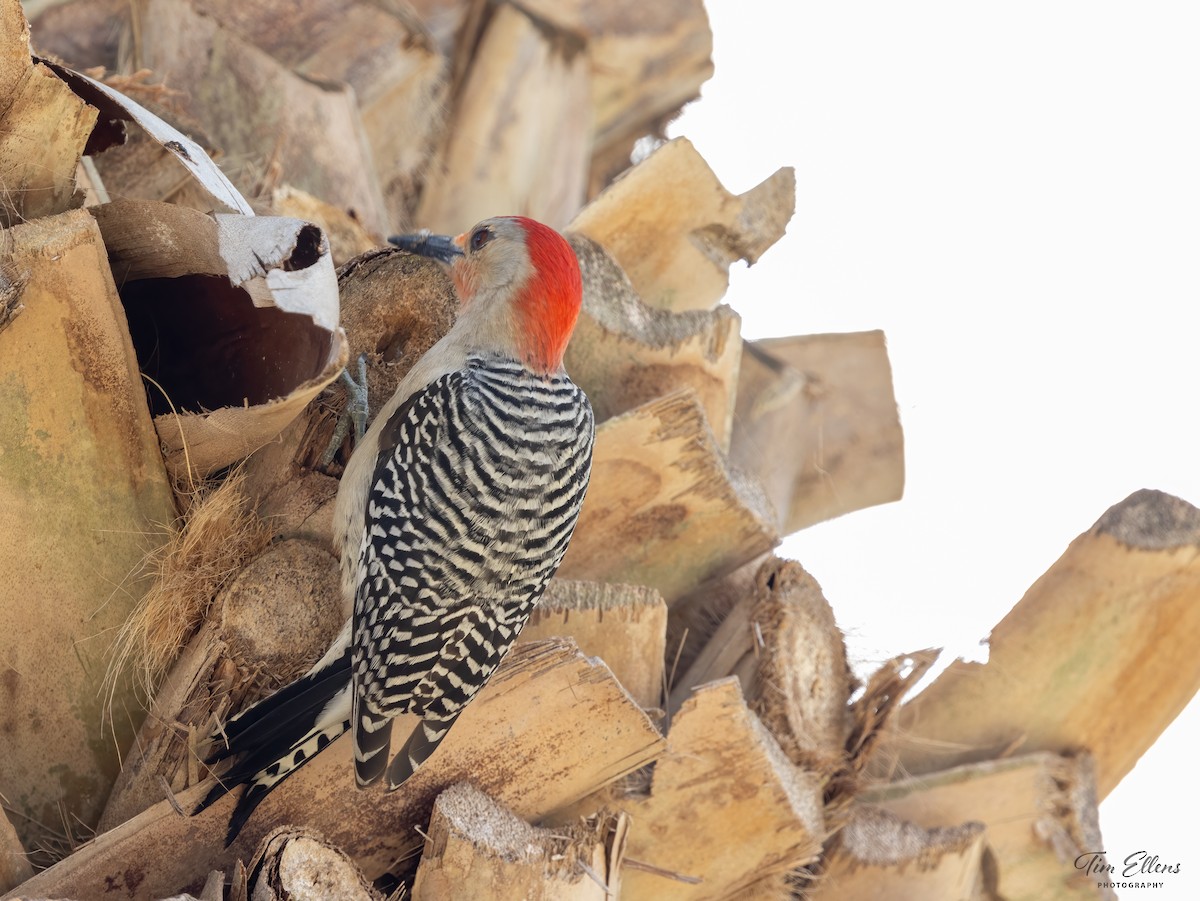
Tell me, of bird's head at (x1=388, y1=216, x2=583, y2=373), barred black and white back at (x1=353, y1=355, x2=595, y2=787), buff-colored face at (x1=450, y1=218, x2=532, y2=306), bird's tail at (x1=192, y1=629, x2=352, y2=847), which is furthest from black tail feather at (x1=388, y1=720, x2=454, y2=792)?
buff-colored face at (x1=450, y1=218, x2=532, y2=306)

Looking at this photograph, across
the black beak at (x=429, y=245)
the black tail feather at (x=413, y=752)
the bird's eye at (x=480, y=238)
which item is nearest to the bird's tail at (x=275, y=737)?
the black tail feather at (x=413, y=752)

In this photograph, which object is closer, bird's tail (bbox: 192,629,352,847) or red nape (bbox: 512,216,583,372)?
bird's tail (bbox: 192,629,352,847)

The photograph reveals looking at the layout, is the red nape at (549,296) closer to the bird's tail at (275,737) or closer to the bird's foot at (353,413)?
the bird's foot at (353,413)

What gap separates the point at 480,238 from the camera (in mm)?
4020

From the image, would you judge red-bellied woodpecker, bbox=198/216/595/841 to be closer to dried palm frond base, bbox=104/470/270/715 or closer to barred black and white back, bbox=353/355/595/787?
barred black and white back, bbox=353/355/595/787

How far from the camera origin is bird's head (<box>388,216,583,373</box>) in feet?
12.0

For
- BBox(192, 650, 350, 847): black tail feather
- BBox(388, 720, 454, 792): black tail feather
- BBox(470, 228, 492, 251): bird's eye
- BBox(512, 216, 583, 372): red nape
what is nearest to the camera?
BBox(192, 650, 350, 847): black tail feather

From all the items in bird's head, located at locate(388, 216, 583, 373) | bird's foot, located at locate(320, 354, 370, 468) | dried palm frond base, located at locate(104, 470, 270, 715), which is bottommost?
dried palm frond base, located at locate(104, 470, 270, 715)

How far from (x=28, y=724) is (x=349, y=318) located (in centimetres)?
128

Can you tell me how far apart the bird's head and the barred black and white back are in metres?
0.18

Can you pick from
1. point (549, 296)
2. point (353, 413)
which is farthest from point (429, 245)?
point (353, 413)

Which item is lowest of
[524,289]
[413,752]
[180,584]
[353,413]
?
[413,752]

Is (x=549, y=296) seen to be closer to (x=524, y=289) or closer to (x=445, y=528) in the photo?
(x=524, y=289)

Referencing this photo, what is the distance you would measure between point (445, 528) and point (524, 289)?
82 centimetres
